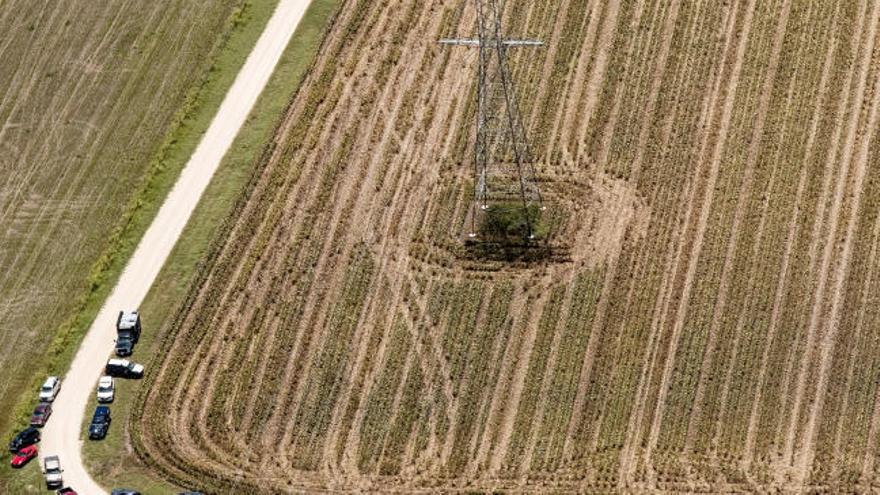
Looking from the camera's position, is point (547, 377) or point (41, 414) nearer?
point (41, 414)

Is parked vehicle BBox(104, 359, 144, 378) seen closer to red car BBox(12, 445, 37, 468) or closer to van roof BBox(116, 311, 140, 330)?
van roof BBox(116, 311, 140, 330)

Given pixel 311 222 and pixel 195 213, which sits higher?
pixel 311 222

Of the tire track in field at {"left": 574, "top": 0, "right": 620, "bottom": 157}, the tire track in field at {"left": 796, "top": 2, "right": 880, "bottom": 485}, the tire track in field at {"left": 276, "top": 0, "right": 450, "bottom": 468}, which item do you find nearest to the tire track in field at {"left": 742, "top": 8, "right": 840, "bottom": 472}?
the tire track in field at {"left": 796, "top": 2, "right": 880, "bottom": 485}

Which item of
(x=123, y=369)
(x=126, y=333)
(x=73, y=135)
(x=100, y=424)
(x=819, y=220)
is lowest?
(x=100, y=424)

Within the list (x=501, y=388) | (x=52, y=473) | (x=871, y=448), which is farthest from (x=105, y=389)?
(x=871, y=448)

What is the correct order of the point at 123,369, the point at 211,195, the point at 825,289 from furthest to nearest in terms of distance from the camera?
the point at 211,195 < the point at 825,289 < the point at 123,369

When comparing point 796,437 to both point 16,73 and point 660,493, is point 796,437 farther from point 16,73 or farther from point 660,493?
point 16,73

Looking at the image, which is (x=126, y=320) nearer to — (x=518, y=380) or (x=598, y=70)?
(x=518, y=380)
